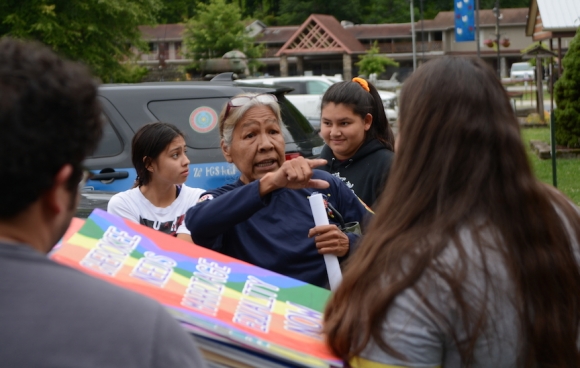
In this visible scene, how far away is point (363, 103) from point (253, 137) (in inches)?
55.5

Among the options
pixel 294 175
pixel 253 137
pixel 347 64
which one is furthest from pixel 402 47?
pixel 294 175

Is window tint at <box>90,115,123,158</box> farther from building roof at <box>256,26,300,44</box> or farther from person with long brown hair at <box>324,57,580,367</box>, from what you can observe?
building roof at <box>256,26,300,44</box>

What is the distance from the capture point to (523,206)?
1683 millimetres

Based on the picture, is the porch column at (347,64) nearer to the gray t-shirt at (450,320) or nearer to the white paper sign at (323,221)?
the white paper sign at (323,221)

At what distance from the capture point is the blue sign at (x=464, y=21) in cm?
3200

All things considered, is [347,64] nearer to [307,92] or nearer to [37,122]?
[307,92]

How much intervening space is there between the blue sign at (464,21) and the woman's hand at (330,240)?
101 ft

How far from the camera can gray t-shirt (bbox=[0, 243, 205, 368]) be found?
111 cm

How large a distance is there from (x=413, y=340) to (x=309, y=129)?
6790 mm

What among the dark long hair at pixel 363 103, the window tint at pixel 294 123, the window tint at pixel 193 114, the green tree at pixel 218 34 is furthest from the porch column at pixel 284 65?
the dark long hair at pixel 363 103

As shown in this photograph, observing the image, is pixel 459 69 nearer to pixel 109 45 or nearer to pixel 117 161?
pixel 117 161

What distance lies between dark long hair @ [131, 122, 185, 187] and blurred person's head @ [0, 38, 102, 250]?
3.38m

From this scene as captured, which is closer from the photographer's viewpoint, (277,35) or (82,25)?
(82,25)

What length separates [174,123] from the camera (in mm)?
7320
